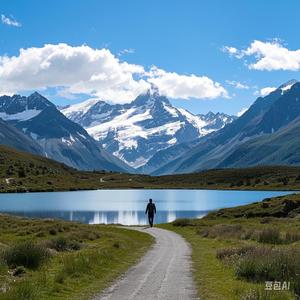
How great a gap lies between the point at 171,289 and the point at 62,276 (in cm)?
481

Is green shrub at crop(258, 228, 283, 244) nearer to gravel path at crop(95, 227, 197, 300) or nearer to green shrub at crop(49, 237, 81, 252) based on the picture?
gravel path at crop(95, 227, 197, 300)

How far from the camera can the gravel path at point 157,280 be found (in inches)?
766

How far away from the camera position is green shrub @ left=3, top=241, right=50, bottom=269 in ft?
84.6

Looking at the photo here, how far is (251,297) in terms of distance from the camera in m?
17.4

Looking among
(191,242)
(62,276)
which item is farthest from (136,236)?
(62,276)

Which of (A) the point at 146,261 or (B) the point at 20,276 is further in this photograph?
(A) the point at 146,261

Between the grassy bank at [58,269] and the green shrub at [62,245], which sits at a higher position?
the green shrub at [62,245]

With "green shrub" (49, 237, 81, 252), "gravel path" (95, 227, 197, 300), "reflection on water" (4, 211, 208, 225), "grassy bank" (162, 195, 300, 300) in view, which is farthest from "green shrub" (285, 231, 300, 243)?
"reflection on water" (4, 211, 208, 225)

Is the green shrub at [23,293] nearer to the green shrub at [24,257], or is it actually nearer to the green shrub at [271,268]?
the green shrub at [24,257]

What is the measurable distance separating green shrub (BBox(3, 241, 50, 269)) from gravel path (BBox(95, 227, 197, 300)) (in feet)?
14.4

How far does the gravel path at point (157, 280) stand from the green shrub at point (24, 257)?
4385 millimetres

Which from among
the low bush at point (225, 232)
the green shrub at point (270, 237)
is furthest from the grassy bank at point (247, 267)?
the low bush at point (225, 232)

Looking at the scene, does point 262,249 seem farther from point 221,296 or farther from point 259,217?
point 259,217

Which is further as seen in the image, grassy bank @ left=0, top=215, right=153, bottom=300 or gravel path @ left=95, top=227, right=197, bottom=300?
grassy bank @ left=0, top=215, right=153, bottom=300
